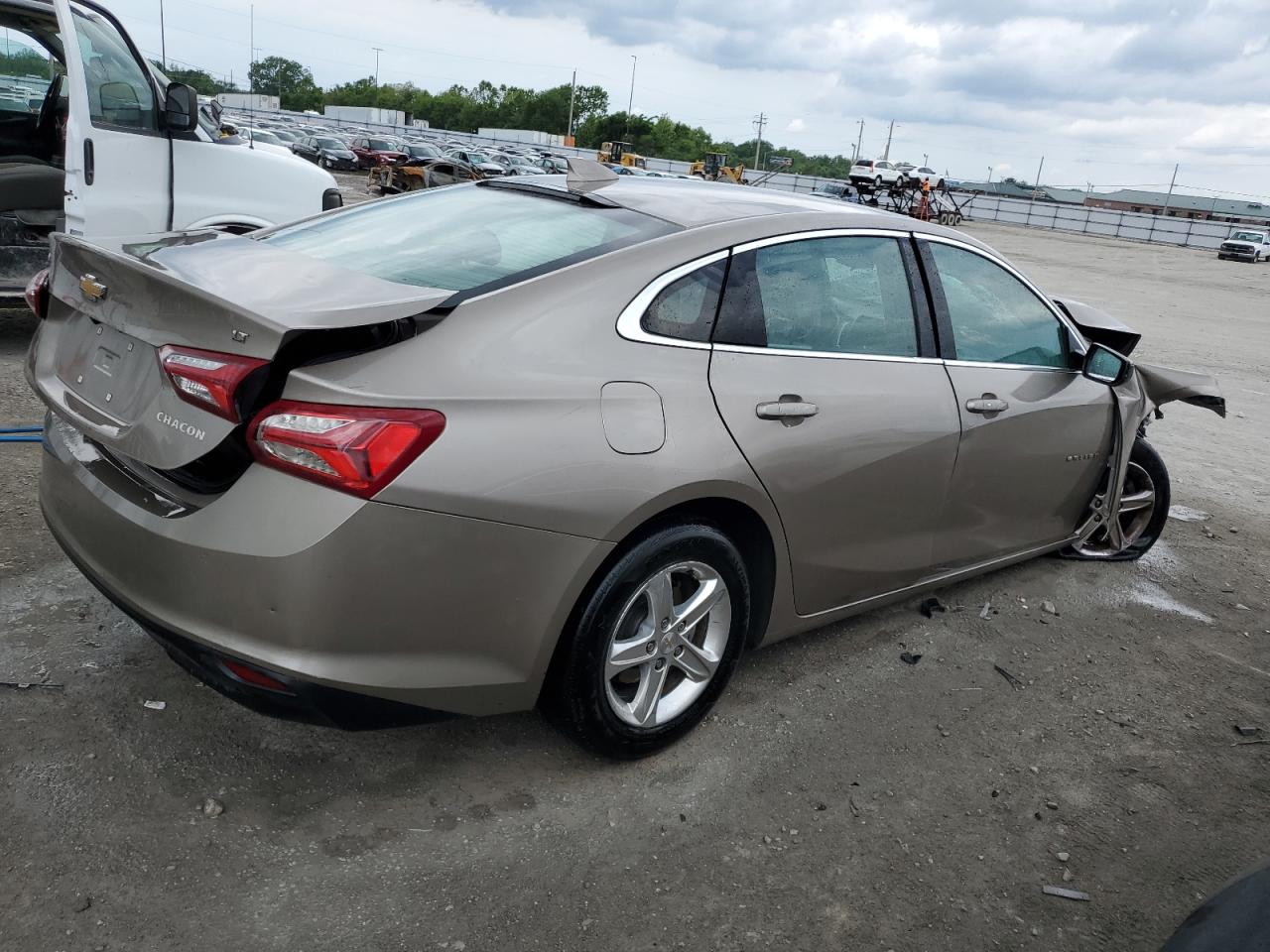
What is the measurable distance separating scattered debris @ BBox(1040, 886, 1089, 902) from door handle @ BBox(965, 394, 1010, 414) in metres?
A: 1.65

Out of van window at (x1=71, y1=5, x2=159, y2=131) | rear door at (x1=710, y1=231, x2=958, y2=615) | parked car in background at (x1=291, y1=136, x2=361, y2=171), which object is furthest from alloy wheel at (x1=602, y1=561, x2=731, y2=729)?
parked car in background at (x1=291, y1=136, x2=361, y2=171)

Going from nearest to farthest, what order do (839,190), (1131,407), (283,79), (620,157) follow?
1. (1131,407)
2. (839,190)
3. (620,157)
4. (283,79)

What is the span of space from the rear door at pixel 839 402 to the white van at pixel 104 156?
4.61m

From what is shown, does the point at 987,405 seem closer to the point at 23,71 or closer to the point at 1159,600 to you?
the point at 1159,600

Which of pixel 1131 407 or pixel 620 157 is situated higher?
pixel 620 157

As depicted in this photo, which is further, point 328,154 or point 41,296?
point 328,154

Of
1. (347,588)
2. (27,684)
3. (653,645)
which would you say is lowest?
(27,684)

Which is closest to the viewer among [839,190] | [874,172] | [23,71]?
[23,71]

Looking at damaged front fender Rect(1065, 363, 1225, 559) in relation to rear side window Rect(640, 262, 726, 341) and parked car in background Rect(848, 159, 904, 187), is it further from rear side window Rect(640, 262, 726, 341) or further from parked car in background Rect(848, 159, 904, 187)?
parked car in background Rect(848, 159, 904, 187)

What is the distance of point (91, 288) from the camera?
2.75 metres

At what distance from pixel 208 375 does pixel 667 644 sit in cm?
141

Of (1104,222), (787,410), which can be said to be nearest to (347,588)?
(787,410)

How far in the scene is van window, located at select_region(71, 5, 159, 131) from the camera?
5.94 m

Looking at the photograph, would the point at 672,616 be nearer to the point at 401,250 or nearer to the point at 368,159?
the point at 401,250
